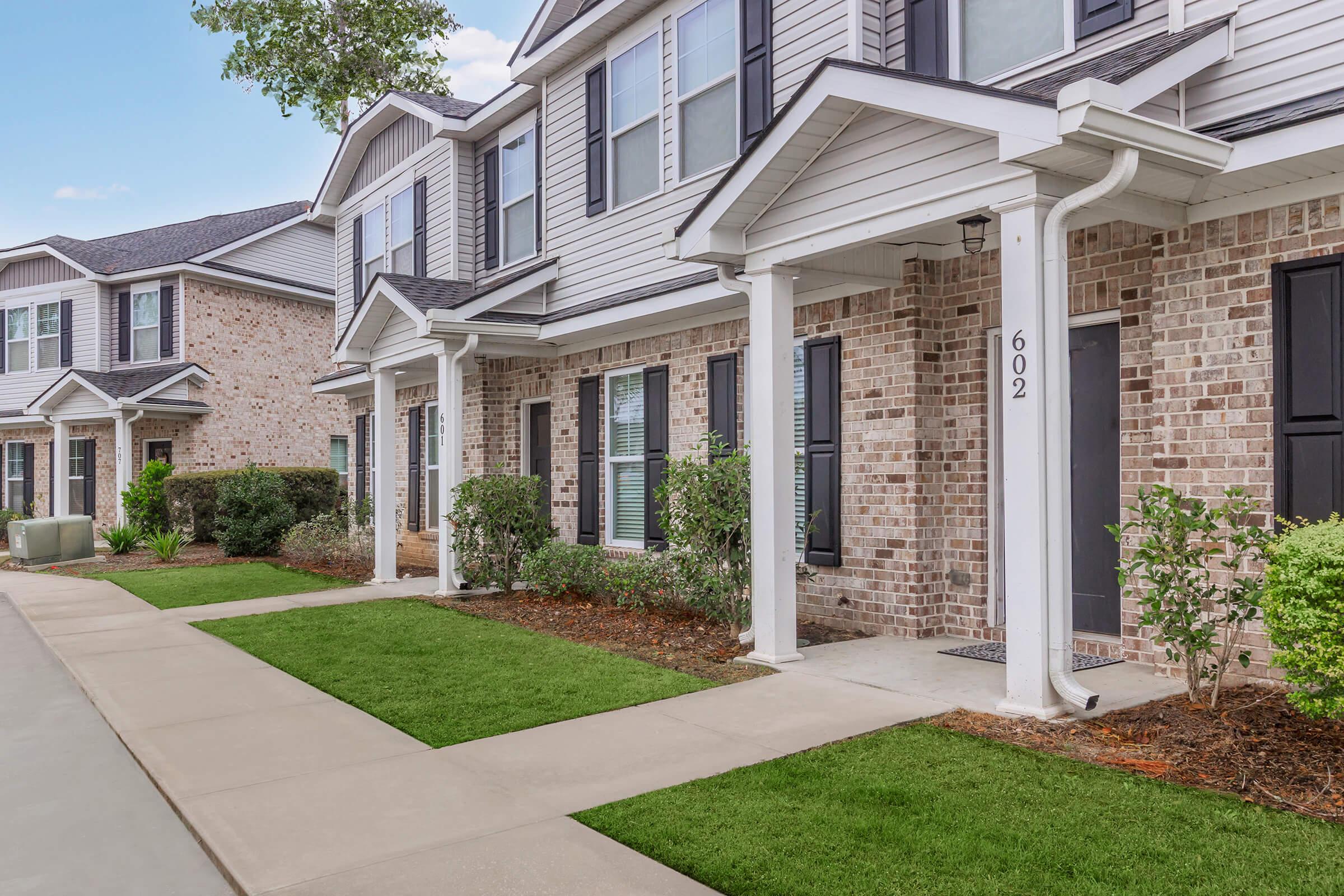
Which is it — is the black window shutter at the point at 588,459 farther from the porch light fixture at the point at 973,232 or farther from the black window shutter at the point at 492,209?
the porch light fixture at the point at 973,232

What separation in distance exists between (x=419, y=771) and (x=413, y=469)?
11261 millimetres

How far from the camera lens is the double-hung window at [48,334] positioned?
2381 centimetres

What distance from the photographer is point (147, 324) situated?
22797 mm

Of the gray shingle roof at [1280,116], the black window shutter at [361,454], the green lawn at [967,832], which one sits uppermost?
the gray shingle roof at [1280,116]

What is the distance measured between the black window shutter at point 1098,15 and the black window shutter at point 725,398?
4.28 meters

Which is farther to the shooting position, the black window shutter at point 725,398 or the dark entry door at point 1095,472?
the black window shutter at point 725,398

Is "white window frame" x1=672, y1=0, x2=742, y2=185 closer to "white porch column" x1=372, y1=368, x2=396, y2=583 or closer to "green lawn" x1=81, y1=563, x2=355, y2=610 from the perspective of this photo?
"white porch column" x1=372, y1=368, x2=396, y2=583

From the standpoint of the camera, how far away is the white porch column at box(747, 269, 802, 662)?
7.13 meters

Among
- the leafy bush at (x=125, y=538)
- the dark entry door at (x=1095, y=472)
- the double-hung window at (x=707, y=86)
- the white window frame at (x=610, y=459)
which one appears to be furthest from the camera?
the leafy bush at (x=125, y=538)

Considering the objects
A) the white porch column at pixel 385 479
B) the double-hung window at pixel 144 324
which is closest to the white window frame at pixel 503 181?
the white porch column at pixel 385 479

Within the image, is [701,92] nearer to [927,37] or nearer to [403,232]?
[927,37]

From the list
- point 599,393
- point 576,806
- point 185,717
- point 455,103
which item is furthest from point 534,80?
point 576,806

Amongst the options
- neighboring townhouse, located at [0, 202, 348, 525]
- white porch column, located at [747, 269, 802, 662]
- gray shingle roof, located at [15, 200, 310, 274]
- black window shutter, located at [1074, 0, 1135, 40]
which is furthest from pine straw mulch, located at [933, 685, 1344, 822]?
gray shingle roof, located at [15, 200, 310, 274]

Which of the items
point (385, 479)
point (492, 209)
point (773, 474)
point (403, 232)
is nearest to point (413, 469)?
point (385, 479)
